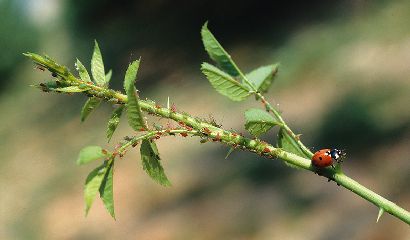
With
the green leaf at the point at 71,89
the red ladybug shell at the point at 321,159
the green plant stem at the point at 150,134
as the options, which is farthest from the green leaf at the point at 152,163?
the red ladybug shell at the point at 321,159

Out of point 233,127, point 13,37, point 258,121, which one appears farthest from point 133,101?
point 13,37

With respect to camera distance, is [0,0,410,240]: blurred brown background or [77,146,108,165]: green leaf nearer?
[77,146,108,165]: green leaf

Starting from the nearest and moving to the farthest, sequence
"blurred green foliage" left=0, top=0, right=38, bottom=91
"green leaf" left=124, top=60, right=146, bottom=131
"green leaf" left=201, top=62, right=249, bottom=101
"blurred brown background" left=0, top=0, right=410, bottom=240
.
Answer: "green leaf" left=124, top=60, right=146, bottom=131 → "green leaf" left=201, top=62, right=249, bottom=101 → "blurred brown background" left=0, top=0, right=410, bottom=240 → "blurred green foliage" left=0, top=0, right=38, bottom=91

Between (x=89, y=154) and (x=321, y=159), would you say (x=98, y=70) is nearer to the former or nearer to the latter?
(x=89, y=154)

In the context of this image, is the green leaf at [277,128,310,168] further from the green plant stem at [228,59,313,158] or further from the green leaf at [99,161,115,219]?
the green leaf at [99,161,115,219]

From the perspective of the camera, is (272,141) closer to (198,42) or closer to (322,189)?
(322,189)

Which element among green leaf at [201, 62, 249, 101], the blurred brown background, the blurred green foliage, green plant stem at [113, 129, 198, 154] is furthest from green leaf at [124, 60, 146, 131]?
the blurred green foliage

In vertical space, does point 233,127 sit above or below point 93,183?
above
